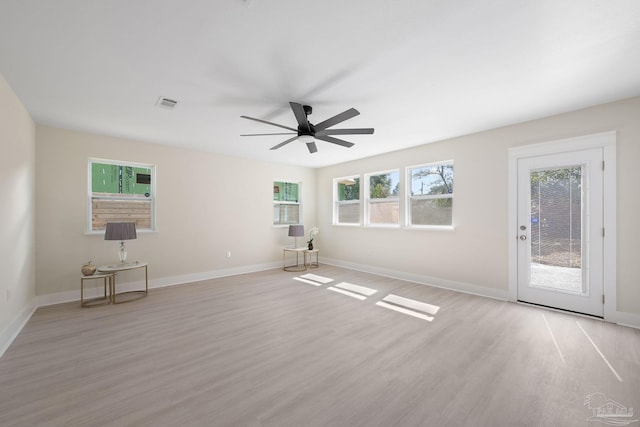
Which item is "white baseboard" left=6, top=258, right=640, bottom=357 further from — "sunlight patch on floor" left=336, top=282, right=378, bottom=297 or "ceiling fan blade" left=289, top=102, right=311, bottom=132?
"ceiling fan blade" left=289, top=102, right=311, bottom=132

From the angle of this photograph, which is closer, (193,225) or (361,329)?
(361,329)

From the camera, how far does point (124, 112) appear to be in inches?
132

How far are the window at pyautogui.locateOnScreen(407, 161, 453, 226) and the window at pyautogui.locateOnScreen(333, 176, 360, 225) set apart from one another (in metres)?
1.41

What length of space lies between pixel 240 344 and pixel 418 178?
4.23m

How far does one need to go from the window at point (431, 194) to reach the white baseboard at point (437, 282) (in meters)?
1.02

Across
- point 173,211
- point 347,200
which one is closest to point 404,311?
point 347,200

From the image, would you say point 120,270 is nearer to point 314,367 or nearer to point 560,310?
point 314,367

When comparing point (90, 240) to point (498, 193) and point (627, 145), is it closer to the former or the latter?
point (498, 193)

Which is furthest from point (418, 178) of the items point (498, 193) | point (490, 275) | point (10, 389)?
point (10, 389)

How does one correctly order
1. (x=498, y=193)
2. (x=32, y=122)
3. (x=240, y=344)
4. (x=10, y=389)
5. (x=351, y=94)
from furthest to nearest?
(x=498, y=193) < (x=32, y=122) < (x=351, y=94) < (x=240, y=344) < (x=10, y=389)

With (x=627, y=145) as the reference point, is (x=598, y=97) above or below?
above

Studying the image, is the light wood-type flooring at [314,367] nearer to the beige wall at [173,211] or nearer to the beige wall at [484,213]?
the beige wall at [484,213]

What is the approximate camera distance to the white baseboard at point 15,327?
Result: 2513 mm

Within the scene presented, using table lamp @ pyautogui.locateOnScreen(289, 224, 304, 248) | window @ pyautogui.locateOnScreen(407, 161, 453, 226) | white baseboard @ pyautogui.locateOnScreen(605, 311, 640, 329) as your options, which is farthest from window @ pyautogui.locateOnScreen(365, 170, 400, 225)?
white baseboard @ pyautogui.locateOnScreen(605, 311, 640, 329)
